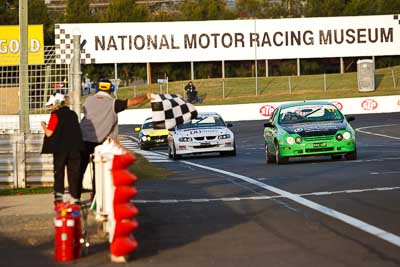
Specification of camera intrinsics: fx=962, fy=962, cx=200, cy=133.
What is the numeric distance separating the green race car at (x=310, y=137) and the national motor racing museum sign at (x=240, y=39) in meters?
46.6

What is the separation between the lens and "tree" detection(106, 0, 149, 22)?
265 ft

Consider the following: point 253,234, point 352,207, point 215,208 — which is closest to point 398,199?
point 352,207

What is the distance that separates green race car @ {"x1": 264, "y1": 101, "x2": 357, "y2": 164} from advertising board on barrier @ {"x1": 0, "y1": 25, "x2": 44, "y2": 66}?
18.5 feet

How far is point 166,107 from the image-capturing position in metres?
11.9

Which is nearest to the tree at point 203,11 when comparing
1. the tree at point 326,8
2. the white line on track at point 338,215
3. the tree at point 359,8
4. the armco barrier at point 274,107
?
the tree at point 326,8

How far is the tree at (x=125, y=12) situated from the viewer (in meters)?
80.6

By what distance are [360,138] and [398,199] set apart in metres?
23.3

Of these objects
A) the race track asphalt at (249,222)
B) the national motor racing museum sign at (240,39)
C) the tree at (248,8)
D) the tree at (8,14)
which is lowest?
the race track asphalt at (249,222)

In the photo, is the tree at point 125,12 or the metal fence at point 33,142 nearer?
the metal fence at point 33,142

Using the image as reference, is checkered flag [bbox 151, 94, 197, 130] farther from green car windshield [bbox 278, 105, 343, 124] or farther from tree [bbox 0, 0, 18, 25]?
tree [bbox 0, 0, 18, 25]

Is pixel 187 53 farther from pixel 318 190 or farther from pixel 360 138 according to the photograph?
pixel 318 190

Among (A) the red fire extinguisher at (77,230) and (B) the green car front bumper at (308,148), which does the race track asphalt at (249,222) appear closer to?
(A) the red fire extinguisher at (77,230)

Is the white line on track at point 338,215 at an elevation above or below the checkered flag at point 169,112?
below

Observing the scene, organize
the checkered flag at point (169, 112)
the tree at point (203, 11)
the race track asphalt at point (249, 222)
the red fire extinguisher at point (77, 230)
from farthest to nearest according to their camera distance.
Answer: the tree at point (203, 11), the checkered flag at point (169, 112), the red fire extinguisher at point (77, 230), the race track asphalt at point (249, 222)
